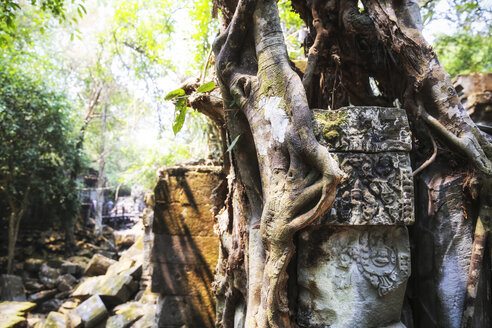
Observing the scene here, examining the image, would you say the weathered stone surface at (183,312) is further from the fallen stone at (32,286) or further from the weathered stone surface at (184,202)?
the fallen stone at (32,286)

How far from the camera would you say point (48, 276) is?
8.53 metres

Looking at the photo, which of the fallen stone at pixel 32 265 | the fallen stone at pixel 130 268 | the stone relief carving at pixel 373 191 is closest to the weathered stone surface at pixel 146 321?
the fallen stone at pixel 130 268

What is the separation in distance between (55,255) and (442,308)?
36.3 ft

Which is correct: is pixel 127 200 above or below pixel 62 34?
below

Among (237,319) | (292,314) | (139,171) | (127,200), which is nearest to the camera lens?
(292,314)

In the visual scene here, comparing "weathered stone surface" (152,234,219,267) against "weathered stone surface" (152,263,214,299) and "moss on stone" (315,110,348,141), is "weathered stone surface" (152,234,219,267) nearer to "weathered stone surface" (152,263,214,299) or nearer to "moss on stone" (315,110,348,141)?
"weathered stone surface" (152,263,214,299)

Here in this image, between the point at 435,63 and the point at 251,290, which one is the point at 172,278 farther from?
the point at 435,63

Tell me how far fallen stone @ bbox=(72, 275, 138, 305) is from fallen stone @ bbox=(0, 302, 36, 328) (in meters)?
0.82

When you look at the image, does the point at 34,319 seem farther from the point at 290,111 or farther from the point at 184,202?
the point at 290,111

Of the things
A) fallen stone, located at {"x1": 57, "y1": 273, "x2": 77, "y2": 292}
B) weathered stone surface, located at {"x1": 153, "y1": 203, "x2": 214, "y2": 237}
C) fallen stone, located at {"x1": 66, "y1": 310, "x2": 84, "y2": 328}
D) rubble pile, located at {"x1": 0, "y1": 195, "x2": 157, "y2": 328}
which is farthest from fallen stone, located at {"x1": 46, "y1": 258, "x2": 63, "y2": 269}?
weathered stone surface, located at {"x1": 153, "y1": 203, "x2": 214, "y2": 237}

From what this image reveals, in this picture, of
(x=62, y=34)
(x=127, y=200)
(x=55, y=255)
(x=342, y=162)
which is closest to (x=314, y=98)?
(x=342, y=162)

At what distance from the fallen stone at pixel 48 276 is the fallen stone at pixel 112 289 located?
3.35 metres

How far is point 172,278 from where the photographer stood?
11.8 ft

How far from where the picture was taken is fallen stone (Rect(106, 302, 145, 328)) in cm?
429
